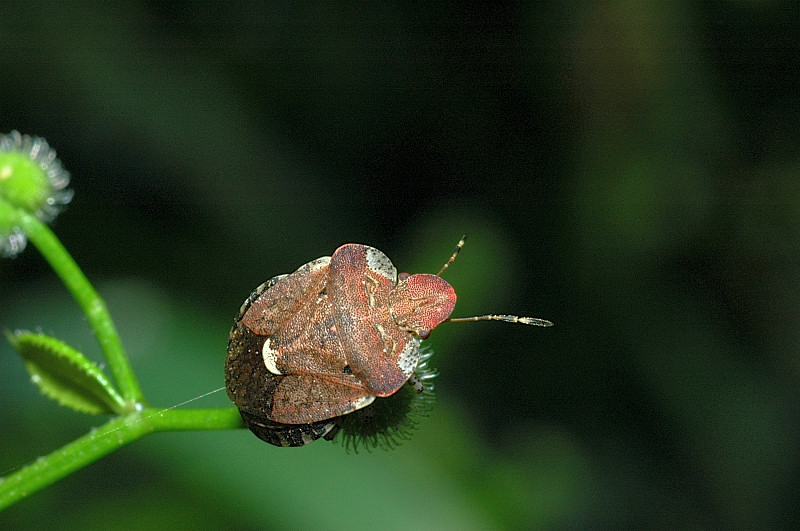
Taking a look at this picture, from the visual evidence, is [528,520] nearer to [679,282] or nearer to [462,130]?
[679,282]

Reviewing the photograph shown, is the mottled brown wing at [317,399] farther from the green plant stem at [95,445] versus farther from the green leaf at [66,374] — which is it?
the green leaf at [66,374]

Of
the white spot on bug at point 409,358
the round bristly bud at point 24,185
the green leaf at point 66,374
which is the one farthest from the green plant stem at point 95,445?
the round bristly bud at point 24,185

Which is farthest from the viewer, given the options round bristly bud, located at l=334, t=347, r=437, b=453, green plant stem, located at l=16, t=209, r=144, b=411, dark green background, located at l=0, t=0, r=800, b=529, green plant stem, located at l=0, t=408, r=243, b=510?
dark green background, located at l=0, t=0, r=800, b=529

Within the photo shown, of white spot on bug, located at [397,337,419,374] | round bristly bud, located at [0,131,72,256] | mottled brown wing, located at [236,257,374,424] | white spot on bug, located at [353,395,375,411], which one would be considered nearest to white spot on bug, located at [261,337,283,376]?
mottled brown wing, located at [236,257,374,424]

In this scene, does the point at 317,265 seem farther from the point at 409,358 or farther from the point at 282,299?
the point at 409,358

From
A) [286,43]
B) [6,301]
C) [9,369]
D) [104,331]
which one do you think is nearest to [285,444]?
[104,331]

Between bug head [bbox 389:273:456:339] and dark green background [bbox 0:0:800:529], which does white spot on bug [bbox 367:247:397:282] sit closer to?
bug head [bbox 389:273:456:339]

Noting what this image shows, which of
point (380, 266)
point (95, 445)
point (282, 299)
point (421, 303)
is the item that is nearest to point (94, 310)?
point (95, 445)
